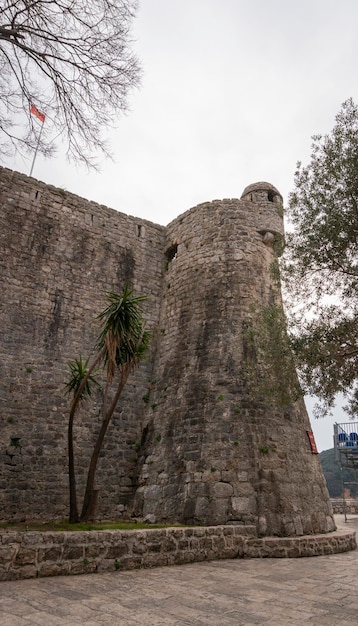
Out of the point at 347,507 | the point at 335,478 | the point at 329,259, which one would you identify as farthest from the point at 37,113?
the point at 335,478

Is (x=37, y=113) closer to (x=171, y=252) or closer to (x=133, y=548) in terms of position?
(x=133, y=548)

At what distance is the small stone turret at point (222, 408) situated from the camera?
9.63m

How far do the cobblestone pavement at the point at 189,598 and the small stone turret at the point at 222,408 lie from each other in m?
2.27

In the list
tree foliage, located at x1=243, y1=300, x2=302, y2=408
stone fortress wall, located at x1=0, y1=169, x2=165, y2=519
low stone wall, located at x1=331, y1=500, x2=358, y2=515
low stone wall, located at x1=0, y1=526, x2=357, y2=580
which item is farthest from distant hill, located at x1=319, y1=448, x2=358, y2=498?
low stone wall, located at x1=0, y1=526, x2=357, y2=580

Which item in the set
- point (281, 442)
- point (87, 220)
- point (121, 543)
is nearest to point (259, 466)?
point (281, 442)

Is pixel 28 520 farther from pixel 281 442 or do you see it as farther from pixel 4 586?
pixel 281 442

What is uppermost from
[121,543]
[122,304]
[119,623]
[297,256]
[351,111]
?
[351,111]

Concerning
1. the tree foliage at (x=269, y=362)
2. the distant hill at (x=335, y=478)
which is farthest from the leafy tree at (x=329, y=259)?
the distant hill at (x=335, y=478)

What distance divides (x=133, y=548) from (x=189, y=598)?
2.22 meters

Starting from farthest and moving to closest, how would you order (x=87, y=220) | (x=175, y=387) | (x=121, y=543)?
1. (x=87, y=220)
2. (x=175, y=387)
3. (x=121, y=543)

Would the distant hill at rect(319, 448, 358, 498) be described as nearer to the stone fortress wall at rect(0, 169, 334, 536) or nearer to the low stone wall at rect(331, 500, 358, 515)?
the low stone wall at rect(331, 500, 358, 515)

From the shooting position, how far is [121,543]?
23.2 feet

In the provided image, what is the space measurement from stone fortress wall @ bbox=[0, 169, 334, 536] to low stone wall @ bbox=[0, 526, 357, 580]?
0.46 meters

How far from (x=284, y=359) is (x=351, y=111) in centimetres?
537
